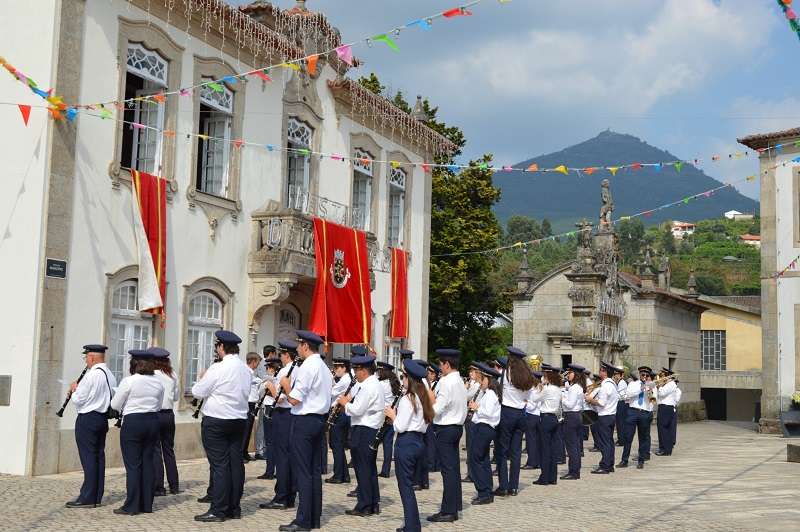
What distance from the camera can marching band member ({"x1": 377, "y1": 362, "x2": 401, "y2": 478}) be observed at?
1297 centimetres

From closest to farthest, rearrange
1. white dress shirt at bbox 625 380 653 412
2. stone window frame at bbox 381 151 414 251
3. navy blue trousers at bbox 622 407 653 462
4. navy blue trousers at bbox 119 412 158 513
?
navy blue trousers at bbox 119 412 158 513
white dress shirt at bbox 625 380 653 412
navy blue trousers at bbox 622 407 653 462
stone window frame at bbox 381 151 414 251

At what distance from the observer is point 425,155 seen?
26.0 meters

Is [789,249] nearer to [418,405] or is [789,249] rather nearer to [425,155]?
[425,155]

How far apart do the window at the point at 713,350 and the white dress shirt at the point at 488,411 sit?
3531 centimetres

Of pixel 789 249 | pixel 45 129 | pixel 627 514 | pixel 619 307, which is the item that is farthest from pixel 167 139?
pixel 789 249

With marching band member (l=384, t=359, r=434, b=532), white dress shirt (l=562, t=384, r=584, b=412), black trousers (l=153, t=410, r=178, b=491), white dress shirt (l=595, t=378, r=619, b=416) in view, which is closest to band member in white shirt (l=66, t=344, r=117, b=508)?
black trousers (l=153, t=410, r=178, b=491)

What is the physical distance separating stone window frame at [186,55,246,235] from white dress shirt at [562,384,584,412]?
6833mm

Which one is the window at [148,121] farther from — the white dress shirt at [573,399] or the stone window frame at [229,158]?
the white dress shirt at [573,399]

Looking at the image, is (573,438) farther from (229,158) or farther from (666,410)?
(229,158)

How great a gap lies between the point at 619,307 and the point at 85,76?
19099 millimetres

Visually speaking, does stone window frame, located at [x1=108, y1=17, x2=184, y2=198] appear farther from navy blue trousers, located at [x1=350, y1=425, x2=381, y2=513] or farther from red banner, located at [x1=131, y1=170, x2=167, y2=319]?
navy blue trousers, located at [x1=350, y1=425, x2=381, y2=513]

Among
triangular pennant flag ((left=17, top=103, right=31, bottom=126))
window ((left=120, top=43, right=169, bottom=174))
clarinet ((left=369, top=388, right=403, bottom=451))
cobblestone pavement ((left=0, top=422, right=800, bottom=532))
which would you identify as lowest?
cobblestone pavement ((left=0, top=422, right=800, bottom=532))

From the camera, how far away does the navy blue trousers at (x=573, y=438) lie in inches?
625

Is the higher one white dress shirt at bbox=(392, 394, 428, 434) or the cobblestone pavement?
white dress shirt at bbox=(392, 394, 428, 434)
